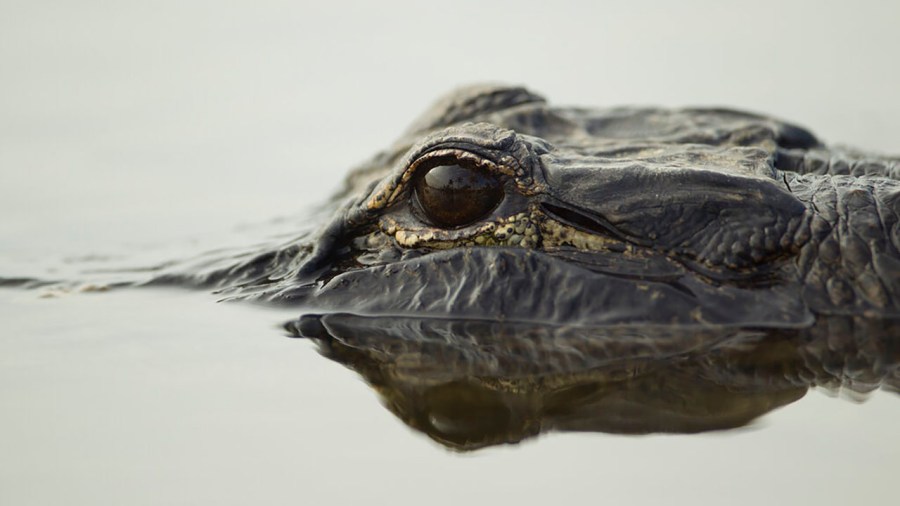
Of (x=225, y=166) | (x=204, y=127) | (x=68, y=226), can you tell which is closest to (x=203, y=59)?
(x=204, y=127)

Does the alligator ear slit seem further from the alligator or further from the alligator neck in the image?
the alligator neck

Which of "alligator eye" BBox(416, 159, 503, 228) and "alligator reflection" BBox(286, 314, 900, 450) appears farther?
"alligator eye" BBox(416, 159, 503, 228)

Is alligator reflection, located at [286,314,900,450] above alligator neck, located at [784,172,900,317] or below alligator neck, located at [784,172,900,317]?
below

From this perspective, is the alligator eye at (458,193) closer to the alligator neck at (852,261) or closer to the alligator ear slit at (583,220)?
the alligator ear slit at (583,220)

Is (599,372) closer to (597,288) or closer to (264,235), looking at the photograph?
(597,288)

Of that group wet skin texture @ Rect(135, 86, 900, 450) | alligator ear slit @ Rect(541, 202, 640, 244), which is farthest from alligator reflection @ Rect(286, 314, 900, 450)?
alligator ear slit @ Rect(541, 202, 640, 244)
